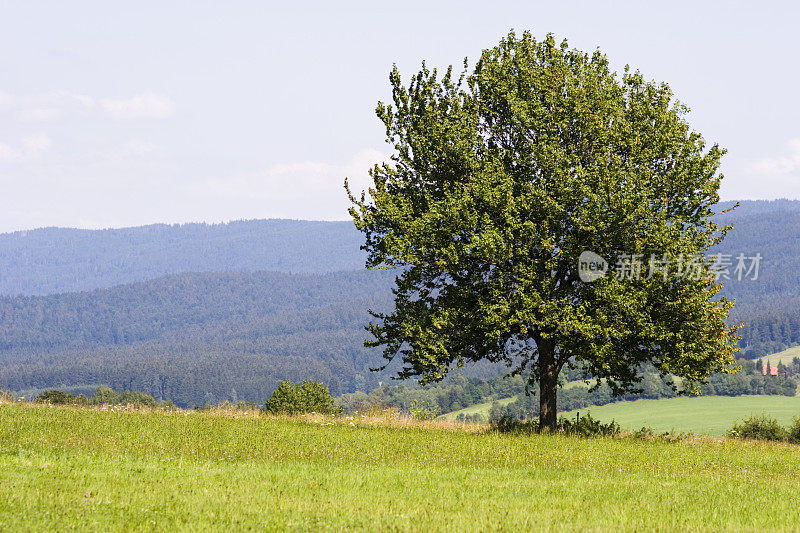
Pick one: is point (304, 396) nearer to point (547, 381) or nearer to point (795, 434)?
point (795, 434)

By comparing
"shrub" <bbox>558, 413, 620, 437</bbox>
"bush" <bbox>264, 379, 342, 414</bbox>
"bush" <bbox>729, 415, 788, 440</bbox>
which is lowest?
"bush" <bbox>264, 379, 342, 414</bbox>

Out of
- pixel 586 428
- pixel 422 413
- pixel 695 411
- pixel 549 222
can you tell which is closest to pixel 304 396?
pixel 422 413

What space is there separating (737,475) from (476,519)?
11.3m

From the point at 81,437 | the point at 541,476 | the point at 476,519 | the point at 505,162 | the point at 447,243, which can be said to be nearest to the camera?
the point at 476,519

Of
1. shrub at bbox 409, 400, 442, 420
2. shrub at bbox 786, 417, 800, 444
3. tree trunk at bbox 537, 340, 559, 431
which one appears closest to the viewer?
tree trunk at bbox 537, 340, 559, 431

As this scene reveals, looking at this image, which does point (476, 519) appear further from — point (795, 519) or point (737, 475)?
point (737, 475)

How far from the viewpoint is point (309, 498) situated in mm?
15148

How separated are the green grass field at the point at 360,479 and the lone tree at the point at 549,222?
12.2 ft

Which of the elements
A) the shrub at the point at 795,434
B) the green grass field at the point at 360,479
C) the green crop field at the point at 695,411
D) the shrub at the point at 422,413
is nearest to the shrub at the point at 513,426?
the green grass field at the point at 360,479

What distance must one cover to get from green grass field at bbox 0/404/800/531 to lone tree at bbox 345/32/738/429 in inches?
147

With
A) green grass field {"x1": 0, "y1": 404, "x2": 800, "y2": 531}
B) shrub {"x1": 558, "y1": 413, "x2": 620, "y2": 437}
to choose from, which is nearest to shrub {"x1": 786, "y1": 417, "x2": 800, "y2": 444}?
green grass field {"x1": 0, "y1": 404, "x2": 800, "y2": 531}

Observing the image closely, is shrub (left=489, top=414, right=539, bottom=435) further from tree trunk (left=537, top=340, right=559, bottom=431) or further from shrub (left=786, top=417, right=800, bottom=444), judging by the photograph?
shrub (left=786, top=417, right=800, bottom=444)

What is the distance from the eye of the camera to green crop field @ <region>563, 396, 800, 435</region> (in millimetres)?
130375

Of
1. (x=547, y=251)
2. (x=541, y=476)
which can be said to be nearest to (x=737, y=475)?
(x=541, y=476)
